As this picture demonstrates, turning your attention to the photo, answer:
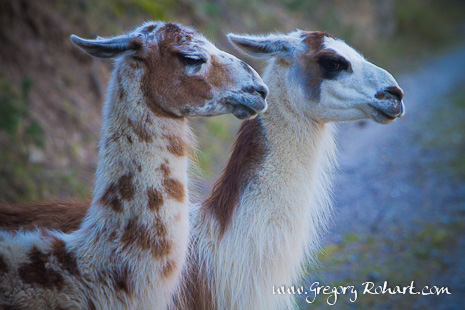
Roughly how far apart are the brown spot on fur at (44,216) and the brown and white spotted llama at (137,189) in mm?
328

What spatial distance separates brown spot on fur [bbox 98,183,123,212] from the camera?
2344mm

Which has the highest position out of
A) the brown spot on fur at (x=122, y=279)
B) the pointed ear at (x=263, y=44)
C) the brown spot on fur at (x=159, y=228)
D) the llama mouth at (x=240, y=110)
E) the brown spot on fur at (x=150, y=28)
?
the pointed ear at (x=263, y=44)

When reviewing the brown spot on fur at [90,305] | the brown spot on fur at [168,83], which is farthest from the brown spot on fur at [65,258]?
the brown spot on fur at [168,83]

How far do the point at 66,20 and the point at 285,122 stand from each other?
4.73m

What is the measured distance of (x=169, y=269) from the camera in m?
2.35

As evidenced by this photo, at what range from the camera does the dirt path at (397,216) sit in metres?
4.34

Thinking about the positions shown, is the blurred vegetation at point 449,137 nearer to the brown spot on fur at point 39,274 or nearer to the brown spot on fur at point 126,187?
the brown spot on fur at point 126,187

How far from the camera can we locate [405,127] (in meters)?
9.66

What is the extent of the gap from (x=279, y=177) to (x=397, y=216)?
11.2ft

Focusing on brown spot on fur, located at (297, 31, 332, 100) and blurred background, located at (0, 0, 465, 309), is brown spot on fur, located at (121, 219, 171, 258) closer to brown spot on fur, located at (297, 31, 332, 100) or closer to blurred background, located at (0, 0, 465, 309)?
blurred background, located at (0, 0, 465, 309)

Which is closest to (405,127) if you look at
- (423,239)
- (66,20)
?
(423,239)

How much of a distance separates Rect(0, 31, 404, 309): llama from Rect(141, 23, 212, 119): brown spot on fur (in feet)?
2.22

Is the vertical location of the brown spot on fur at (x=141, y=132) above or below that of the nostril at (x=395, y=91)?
below

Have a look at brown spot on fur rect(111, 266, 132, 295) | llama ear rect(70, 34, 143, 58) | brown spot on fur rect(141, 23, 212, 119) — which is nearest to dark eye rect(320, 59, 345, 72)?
brown spot on fur rect(141, 23, 212, 119)
